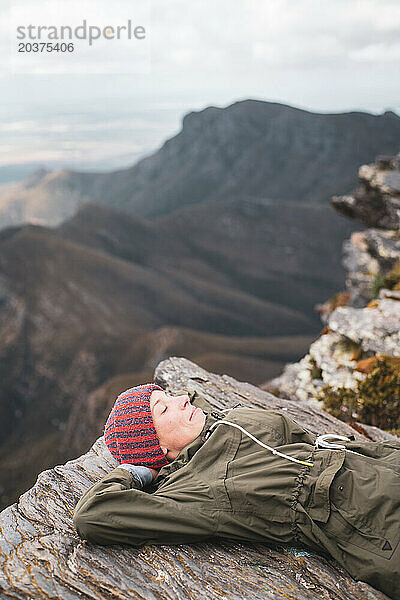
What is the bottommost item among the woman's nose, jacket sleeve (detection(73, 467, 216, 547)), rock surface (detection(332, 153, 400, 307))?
jacket sleeve (detection(73, 467, 216, 547))

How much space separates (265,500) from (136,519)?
4.25 feet

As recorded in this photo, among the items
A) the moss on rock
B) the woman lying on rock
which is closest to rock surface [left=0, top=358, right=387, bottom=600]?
the woman lying on rock

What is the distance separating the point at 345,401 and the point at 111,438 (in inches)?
251

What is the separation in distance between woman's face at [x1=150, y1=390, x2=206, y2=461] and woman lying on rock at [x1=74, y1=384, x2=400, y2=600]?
0.25 metres

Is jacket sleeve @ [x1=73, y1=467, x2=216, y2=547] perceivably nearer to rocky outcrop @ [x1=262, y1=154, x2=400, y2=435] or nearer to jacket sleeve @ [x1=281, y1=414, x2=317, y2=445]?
jacket sleeve @ [x1=281, y1=414, x2=317, y2=445]

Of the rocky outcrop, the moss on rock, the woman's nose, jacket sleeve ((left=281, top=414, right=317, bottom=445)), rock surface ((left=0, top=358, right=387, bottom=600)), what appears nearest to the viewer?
rock surface ((left=0, top=358, right=387, bottom=600))

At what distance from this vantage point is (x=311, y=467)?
5.37m

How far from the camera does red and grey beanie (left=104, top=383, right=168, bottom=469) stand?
20.0ft

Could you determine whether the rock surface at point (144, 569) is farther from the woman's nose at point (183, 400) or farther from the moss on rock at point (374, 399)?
the moss on rock at point (374, 399)

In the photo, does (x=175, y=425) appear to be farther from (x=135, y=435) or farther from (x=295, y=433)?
(x=295, y=433)

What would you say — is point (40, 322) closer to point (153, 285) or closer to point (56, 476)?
point (153, 285)

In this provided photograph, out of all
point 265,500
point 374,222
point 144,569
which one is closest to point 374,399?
point 265,500

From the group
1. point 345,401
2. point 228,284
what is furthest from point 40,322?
point 345,401

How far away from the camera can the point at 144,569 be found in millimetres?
4984
